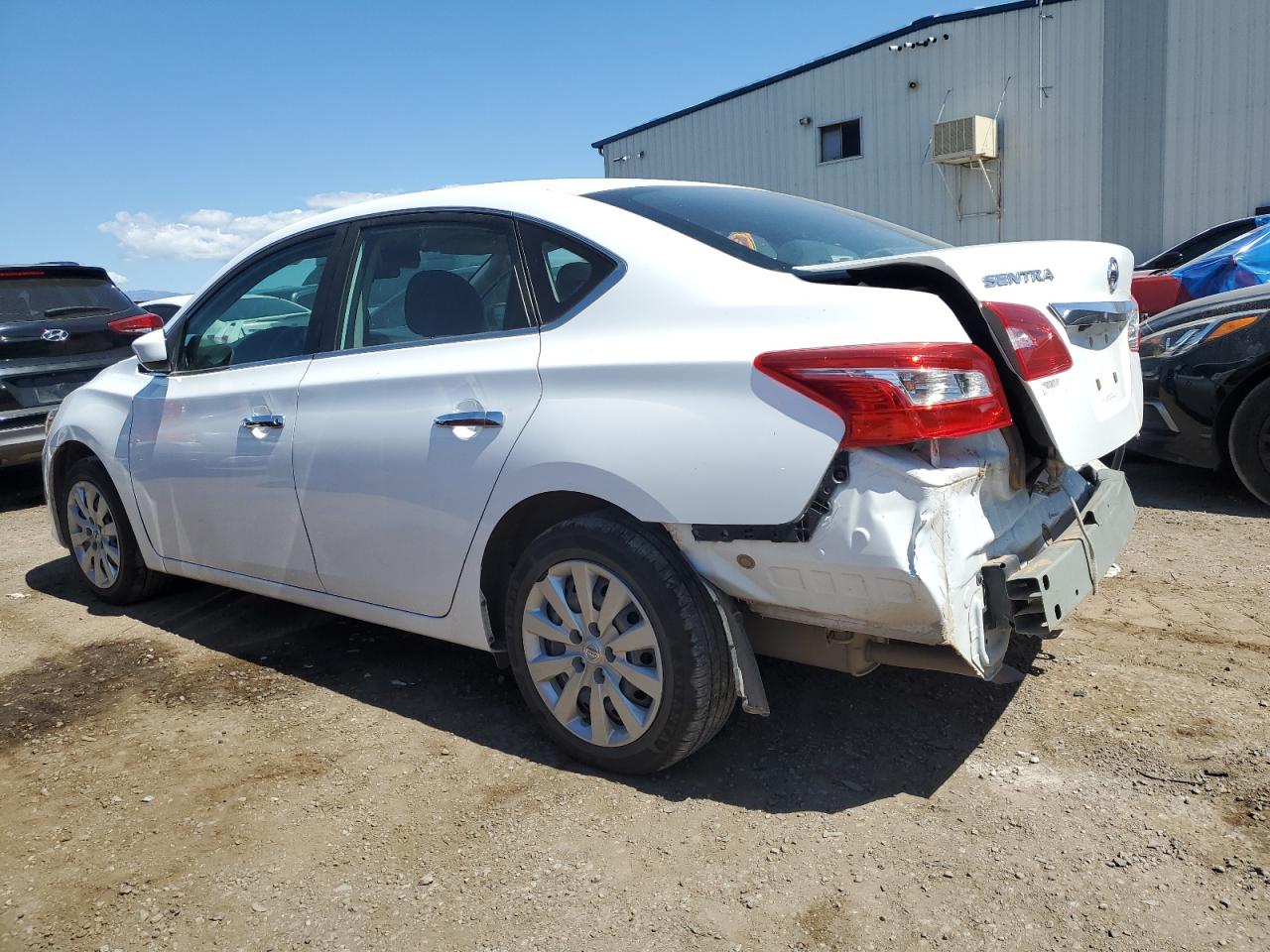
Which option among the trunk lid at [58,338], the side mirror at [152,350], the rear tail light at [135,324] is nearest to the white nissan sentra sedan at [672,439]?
the side mirror at [152,350]

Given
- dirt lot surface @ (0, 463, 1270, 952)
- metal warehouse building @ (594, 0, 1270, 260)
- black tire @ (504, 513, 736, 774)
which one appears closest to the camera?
dirt lot surface @ (0, 463, 1270, 952)

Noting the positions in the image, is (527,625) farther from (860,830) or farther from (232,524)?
(232,524)

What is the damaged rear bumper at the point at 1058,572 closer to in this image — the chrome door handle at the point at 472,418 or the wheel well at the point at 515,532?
the wheel well at the point at 515,532

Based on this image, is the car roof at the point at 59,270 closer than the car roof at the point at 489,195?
No

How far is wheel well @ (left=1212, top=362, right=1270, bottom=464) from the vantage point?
5125mm

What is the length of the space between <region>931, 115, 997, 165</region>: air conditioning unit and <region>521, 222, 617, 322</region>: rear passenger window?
1538 centimetres

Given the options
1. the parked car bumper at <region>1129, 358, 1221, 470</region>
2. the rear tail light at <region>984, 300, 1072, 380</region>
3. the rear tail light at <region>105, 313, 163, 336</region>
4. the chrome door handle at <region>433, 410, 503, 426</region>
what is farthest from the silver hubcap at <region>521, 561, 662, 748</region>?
the rear tail light at <region>105, 313, 163, 336</region>

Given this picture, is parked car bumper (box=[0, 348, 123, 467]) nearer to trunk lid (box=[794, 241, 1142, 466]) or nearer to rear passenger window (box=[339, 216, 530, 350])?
rear passenger window (box=[339, 216, 530, 350])

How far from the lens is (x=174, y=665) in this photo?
4.03 meters

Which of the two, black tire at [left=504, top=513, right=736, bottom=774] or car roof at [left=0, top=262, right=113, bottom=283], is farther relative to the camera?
car roof at [left=0, top=262, right=113, bottom=283]

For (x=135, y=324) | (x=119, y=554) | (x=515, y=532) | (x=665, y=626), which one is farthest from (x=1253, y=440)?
(x=135, y=324)

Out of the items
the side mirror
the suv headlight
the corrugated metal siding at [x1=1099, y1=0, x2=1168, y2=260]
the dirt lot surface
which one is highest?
the corrugated metal siding at [x1=1099, y1=0, x2=1168, y2=260]

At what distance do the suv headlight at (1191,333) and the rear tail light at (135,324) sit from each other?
7200mm

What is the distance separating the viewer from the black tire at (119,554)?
457 cm
